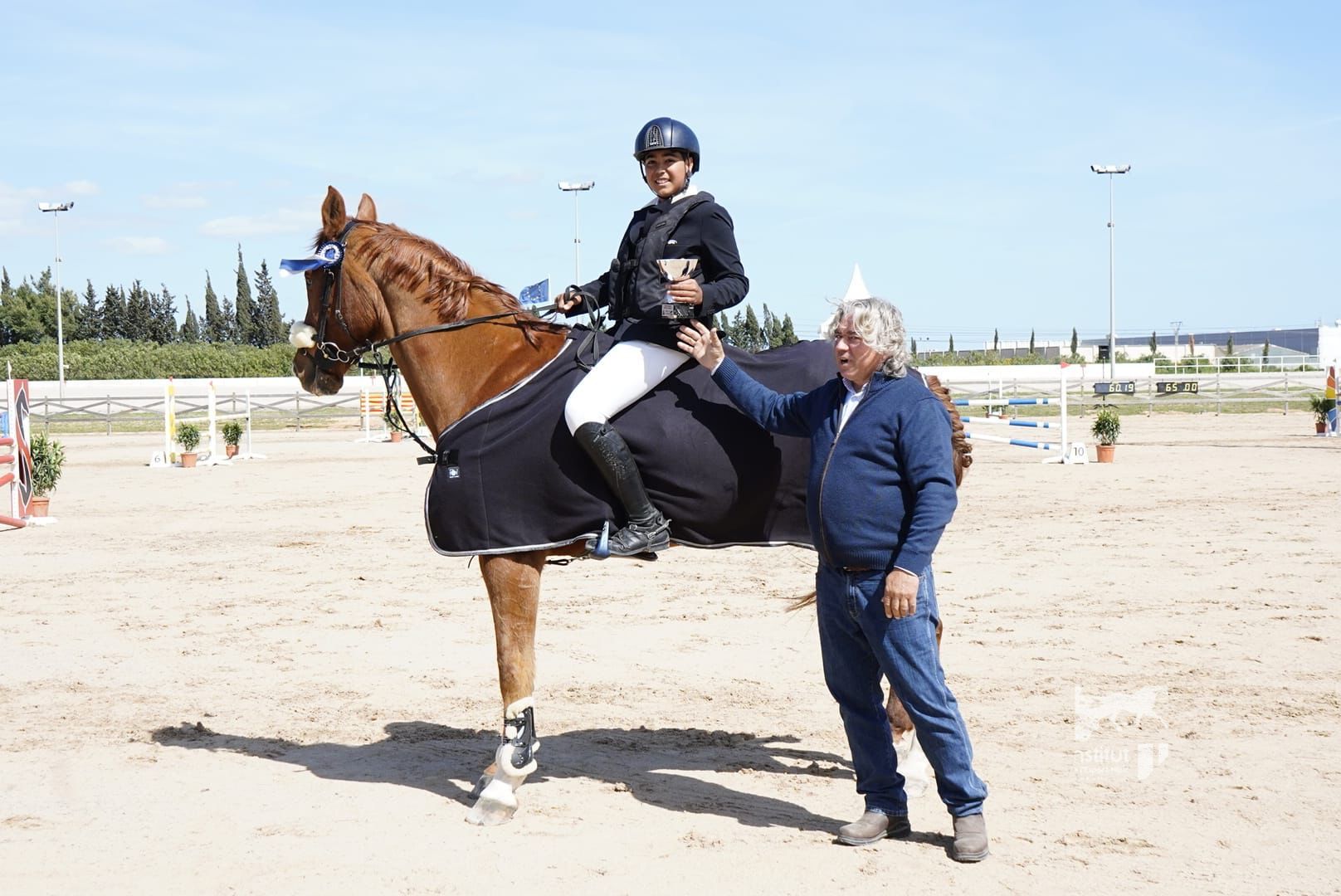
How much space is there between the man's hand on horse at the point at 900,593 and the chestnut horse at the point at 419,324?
4.63ft

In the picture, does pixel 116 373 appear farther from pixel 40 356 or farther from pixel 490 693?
pixel 490 693

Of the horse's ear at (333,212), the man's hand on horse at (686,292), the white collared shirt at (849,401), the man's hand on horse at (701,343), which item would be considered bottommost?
the white collared shirt at (849,401)

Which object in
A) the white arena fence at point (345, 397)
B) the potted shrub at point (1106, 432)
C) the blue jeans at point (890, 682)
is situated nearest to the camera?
the blue jeans at point (890, 682)

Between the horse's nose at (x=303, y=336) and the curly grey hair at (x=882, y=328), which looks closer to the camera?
the curly grey hair at (x=882, y=328)

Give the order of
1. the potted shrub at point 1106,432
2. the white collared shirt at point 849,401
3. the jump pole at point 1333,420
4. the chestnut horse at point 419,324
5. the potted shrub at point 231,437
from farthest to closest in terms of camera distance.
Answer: the potted shrub at point 231,437
the jump pole at point 1333,420
the potted shrub at point 1106,432
the chestnut horse at point 419,324
the white collared shirt at point 849,401

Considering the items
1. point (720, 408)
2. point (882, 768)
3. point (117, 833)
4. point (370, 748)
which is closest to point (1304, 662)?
point (882, 768)

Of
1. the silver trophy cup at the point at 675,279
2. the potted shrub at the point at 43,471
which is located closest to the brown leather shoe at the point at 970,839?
the silver trophy cup at the point at 675,279

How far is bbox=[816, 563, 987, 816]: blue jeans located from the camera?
162 inches

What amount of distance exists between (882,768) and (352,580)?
6.73 meters

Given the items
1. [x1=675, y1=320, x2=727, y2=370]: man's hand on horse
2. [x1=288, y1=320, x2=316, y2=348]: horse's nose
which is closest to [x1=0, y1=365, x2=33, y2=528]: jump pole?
[x1=288, y1=320, x2=316, y2=348]: horse's nose

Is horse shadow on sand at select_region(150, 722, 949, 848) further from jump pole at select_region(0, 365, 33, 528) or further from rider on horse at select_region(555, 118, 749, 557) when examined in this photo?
jump pole at select_region(0, 365, 33, 528)

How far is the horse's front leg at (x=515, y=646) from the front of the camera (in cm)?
485

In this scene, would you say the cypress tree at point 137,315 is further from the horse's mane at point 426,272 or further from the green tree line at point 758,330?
the horse's mane at point 426,272

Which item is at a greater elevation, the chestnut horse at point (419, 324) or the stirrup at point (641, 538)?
the chestnut horse at point (419, 324)
